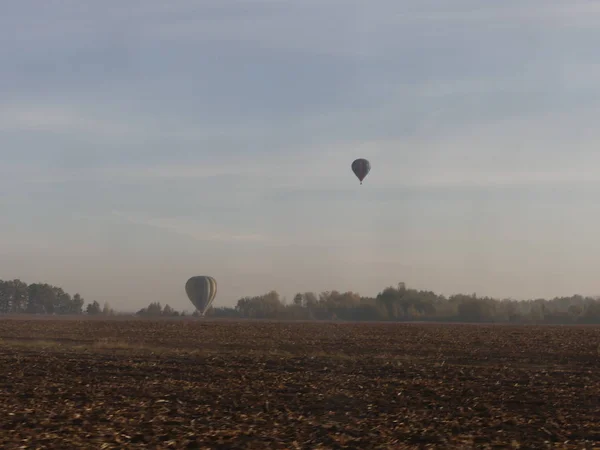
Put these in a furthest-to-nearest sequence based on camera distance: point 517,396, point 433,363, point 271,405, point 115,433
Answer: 1. point 433,363
2. point 517,396
3. point 271,405
4. point 115,433

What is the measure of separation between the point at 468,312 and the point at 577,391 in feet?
347

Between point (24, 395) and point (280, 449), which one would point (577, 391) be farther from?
point (24, 395)

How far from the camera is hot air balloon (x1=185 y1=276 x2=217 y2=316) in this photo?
385 ft

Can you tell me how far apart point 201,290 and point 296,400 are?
323ft

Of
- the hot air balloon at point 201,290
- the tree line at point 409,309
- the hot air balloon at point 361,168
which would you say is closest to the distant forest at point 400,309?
the tree line at point 409,309

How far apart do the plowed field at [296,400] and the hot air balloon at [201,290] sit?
8001 cm

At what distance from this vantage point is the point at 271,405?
1961cm

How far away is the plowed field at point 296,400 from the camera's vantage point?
1529 cm

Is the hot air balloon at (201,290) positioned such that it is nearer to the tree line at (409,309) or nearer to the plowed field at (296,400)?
the tree line at (409,309)

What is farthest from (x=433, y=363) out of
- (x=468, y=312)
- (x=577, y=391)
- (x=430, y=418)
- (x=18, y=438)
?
(x=468, y=312)

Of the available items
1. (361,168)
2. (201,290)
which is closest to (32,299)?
(201,290)

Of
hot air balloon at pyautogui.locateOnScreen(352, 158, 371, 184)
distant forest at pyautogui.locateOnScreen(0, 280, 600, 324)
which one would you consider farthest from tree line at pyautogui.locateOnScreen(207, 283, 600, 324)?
hot air balloon at pyautogui.locateOnScreen(352, 158, 371, 184)

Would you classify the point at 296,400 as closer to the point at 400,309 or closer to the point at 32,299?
the point at 400,309

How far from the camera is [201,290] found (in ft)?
386
